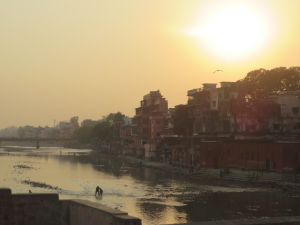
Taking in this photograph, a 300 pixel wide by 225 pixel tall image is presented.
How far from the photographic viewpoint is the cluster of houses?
5275cm

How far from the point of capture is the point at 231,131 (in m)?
66.6

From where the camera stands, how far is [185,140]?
76438mm

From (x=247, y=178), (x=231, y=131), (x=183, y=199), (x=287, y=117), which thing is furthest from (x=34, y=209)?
(x=287, y=117)

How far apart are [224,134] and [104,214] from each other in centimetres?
5993

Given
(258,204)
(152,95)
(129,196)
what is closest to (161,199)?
(129,196)

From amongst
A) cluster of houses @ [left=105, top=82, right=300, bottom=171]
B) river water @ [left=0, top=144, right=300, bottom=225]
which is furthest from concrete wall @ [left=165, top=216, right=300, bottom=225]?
cluster of houses @ [left=105, top=82, right=300, bottom=171]

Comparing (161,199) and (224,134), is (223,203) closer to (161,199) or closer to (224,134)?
(161,199)

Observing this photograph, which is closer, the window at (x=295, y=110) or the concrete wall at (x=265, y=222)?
the concrete wall at (x=265, y=222)

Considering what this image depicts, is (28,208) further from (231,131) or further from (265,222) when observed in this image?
(231,131)

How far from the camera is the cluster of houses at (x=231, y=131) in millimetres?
52750

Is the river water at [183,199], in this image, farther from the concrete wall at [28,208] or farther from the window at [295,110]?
the concrete wall at [28,208]

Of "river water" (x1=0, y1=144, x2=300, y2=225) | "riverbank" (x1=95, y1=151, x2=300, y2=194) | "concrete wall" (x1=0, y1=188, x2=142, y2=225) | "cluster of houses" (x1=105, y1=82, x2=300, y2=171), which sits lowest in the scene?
"river water" (x1=0, y1=144, x2=300, y2=225)

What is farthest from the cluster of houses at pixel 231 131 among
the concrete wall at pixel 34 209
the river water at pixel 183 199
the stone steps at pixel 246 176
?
→ the concrete wall at pixel 34 209

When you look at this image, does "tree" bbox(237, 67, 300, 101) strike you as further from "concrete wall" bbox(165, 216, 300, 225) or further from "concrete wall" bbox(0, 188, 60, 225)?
"concrete wall" bbox(165, 216, 300, 225)
